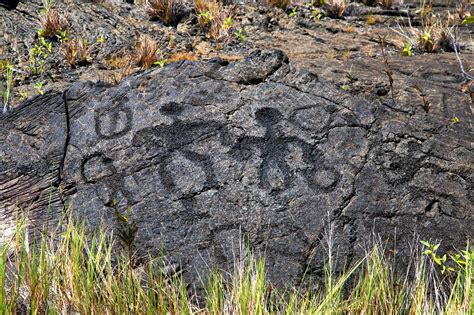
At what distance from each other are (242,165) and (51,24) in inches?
89.7

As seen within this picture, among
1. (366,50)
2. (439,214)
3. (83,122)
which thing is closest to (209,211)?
(83,122)

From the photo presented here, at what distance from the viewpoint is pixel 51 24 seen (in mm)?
4703

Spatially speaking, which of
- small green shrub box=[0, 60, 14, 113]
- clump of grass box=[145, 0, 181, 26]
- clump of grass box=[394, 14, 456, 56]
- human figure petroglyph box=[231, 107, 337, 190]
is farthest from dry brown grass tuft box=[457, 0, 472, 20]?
small green shrub box=[0, 60, 14, 113]

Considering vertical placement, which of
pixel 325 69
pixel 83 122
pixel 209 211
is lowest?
pixel 209 211

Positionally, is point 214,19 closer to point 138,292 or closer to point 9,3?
point 9,3

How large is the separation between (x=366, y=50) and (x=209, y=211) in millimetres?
2052

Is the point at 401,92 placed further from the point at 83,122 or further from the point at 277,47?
the point at 83,122

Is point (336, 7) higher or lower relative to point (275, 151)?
higher

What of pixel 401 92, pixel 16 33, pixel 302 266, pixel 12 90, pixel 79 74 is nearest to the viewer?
pixel 302 266

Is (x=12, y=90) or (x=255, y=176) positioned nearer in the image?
(x=255, y=176)

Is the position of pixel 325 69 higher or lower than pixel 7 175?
higher

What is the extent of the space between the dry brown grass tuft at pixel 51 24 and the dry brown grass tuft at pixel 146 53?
756mm

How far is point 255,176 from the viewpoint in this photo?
3297 millimetres

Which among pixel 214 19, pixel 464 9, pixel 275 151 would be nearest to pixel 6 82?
pixel 214 19
